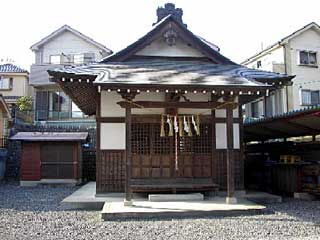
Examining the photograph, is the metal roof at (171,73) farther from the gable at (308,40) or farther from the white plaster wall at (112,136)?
the gable at (308,40)

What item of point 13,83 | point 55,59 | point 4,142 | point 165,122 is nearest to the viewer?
point 165,122

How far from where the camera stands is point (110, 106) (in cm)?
1044

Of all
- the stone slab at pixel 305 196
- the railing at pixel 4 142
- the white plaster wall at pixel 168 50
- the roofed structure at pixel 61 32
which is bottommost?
the stone slab at pixel 305 196

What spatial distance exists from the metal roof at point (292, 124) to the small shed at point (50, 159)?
Result: 292 inches

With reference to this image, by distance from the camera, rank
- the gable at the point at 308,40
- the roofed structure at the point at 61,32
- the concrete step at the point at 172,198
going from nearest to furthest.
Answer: the concrete step at the point at 172,198 → the gable at the point at 308,40 → the roofed structure at the point at 61,32

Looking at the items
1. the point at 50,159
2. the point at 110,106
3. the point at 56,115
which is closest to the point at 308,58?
the point at 50,159

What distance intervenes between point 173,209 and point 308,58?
20521 millimetres

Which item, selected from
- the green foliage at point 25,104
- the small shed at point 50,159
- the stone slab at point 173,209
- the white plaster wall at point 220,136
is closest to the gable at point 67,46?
the green foliage at point 25,104

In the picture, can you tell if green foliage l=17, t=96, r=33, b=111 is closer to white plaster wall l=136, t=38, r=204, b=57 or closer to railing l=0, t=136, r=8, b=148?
railing l=0, t=136, r=8, b=148

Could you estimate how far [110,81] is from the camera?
8477 mm

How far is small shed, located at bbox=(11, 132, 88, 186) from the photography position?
50.8 feet

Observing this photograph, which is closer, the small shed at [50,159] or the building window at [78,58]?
the small shed at [50,159]

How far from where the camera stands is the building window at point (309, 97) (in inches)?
953

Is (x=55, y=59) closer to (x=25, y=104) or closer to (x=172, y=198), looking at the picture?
(x=25, y=104)
